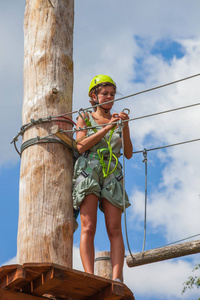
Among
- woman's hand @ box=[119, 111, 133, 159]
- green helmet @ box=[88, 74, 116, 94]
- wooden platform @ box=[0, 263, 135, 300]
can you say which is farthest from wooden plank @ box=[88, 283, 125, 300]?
green helmet @ box=[88, 74, 116, 94]

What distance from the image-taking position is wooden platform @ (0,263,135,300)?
14.0 ft

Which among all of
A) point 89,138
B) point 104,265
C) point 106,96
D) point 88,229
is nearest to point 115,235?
point 88,229

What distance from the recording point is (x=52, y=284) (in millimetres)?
4332

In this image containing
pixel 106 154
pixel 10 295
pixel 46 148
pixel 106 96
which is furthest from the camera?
pixel 106 96

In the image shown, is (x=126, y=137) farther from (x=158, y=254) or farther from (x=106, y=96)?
(x=158, y=254)

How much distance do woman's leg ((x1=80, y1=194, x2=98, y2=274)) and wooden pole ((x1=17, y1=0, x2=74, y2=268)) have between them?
11 cm

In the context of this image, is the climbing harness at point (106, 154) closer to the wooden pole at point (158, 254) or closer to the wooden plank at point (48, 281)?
the wooden pole at point (158, 254)

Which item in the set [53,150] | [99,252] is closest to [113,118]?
[53,150]

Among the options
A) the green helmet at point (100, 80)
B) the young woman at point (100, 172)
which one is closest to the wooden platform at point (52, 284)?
the young woman at point (100, 172)

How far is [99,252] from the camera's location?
27.2ft

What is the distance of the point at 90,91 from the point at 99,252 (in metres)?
3.15

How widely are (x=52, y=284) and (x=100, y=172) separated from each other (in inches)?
52.3

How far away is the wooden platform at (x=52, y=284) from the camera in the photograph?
168 inches

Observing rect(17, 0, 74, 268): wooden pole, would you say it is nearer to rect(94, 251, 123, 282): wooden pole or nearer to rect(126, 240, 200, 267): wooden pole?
rect(126, 240, 200, 267): wooden pole
